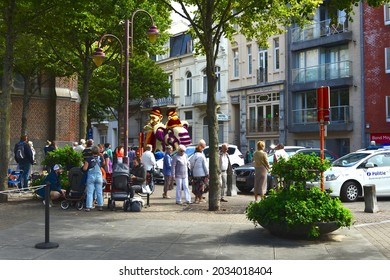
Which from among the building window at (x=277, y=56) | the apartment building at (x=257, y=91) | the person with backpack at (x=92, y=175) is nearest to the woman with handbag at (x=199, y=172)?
the person with backpack at (x=92, y=175)

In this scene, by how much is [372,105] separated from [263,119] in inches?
361

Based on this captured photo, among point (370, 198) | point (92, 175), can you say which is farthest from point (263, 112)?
point (92, 175)

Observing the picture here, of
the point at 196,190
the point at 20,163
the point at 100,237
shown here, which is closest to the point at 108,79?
the point at 20,163

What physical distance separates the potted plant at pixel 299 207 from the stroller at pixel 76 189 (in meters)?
5.34

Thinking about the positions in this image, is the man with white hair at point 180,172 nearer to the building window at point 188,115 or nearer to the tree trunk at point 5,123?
the tree trunk at point 5,123

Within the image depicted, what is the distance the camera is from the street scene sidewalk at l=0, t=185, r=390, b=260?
737cm

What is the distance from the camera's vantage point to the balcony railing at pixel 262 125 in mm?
38219

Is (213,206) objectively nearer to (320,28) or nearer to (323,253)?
(323,253)

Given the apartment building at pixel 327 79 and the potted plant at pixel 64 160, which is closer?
the potted plant at pixel 64 160

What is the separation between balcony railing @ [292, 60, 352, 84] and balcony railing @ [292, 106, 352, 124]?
2143 mm

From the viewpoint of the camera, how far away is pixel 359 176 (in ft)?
50.1

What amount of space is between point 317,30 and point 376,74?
5807mm

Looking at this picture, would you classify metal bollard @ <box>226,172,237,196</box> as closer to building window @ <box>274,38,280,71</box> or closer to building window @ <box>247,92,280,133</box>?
building window @ <box>247,92,280,133</box>

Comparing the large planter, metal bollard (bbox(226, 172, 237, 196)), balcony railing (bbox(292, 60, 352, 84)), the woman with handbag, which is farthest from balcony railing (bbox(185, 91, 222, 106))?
the large planter
